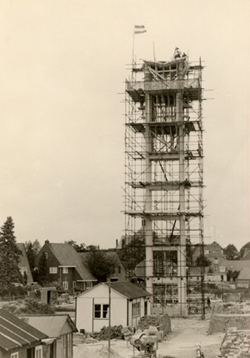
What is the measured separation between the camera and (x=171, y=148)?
67.1 m

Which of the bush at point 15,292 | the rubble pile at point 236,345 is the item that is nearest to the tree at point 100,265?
the bush at point 15,292

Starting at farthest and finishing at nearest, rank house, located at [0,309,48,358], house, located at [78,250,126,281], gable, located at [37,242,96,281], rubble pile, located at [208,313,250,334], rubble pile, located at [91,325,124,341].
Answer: house, located at [78,250,126,281], gable, located at [37,242,96,281], rubble pile, located at [208,313,250,334], rubble pile, located at [91,325,124,341], house, located at [0,309,48,358]

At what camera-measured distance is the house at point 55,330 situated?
26456 millimetres

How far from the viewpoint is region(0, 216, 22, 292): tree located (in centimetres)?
6769

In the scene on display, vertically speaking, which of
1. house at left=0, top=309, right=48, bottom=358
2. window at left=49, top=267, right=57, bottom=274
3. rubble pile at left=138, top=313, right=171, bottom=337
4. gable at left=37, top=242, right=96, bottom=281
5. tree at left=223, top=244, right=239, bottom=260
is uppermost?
tree at left=223, top=244, right=239, bottom=260

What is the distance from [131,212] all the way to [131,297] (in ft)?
71.6

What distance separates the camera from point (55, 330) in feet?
88.5

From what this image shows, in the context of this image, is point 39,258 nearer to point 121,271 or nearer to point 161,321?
point 121,271

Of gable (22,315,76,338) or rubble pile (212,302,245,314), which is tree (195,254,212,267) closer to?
rubble pile (212,302,245,314)

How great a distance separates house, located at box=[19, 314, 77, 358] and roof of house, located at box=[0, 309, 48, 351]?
1374 millimetres

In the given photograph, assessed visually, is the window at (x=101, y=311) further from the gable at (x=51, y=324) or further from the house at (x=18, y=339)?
the house at (x=18, y=339)

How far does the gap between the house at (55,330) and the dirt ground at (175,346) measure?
12.8ft

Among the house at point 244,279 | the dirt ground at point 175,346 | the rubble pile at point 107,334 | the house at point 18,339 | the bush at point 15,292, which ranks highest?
the house at point 244,279

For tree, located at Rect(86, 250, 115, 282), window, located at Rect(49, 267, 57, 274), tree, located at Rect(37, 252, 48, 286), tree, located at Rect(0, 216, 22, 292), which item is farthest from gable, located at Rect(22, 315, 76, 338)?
tree, located at Rect(86, 250, 115, 282)
